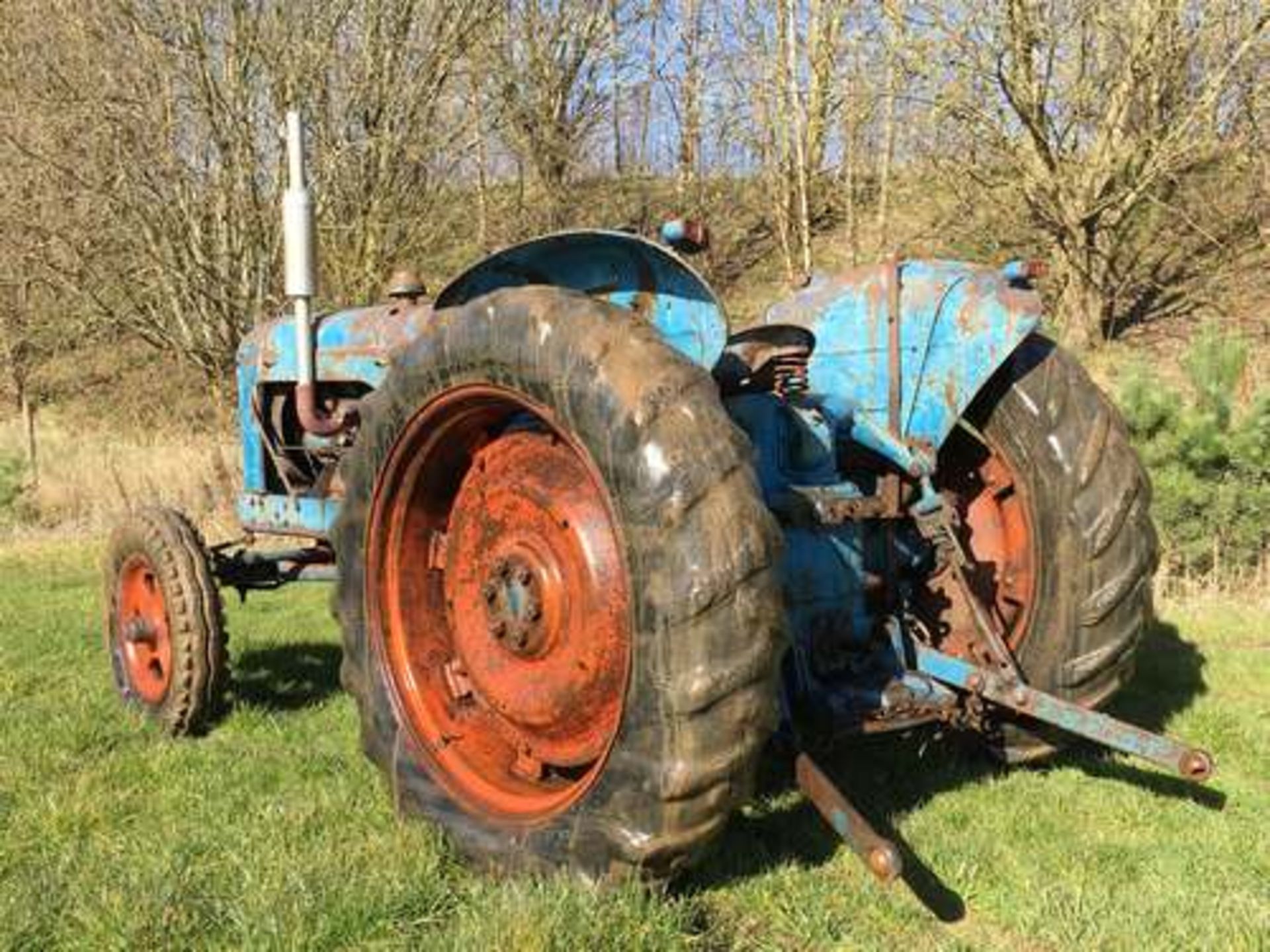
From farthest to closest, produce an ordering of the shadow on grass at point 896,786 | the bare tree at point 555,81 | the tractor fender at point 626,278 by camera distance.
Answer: the bare tree at point 555,81 → the shadow on grass at point 896,786 → the tractor fender at point 626,278

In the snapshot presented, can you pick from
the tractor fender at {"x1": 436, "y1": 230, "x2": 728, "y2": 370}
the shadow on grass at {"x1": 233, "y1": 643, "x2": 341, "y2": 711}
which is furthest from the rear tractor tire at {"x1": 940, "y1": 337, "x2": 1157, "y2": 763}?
the shadow on grass at {"x1": 233, "y1": 643, "x2": 341, "y2": 711}

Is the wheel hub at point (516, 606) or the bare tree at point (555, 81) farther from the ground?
the bare tree at point (555, 81)

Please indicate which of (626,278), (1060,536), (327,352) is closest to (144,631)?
(327,352)

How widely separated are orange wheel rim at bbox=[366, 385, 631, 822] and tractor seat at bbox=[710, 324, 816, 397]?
0.54 metres

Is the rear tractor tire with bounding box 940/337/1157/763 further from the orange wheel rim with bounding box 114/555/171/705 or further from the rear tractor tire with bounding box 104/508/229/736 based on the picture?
the orange wheel rim with bounding box 114/555/171/705

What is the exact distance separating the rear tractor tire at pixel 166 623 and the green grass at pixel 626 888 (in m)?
0.12

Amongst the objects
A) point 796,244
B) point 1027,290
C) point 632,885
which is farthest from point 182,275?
point 796,244

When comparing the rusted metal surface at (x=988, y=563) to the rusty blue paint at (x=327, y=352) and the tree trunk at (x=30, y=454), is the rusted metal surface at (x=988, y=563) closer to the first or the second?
the rusty blue paint at (x=327, y=352)

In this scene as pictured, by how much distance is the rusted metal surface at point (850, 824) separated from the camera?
231 centimetres

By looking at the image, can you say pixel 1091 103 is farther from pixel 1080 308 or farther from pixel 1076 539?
pixel 1076 539

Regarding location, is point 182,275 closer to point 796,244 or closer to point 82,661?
point 82,661

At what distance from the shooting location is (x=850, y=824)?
2.44 m

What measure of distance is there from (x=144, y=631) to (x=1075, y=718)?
334 cm

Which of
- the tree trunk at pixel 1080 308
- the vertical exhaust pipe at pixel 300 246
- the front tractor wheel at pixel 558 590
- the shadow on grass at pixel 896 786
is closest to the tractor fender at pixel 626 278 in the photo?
the front tractor wheel at pixel 558 590
